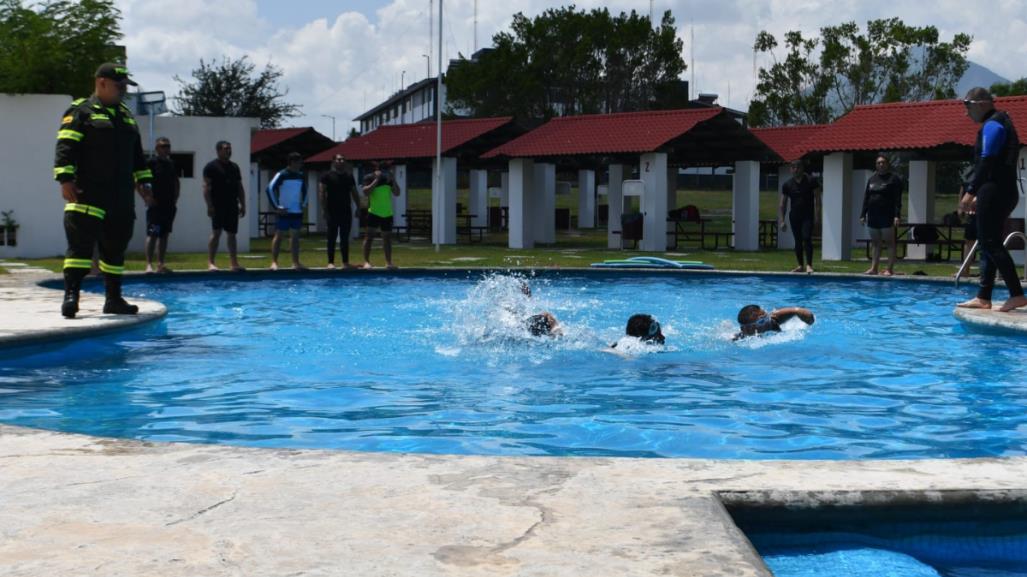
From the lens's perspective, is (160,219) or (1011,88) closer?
(160,219)

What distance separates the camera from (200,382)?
29.1 feet

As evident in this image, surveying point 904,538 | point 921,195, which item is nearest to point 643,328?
point 904,538

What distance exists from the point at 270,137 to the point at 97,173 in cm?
3165

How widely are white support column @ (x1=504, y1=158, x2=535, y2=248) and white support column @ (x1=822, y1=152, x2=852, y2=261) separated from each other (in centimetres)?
832

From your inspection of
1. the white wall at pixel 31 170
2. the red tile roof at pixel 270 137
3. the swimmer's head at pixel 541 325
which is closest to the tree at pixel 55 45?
the white wall at pixel 31 170

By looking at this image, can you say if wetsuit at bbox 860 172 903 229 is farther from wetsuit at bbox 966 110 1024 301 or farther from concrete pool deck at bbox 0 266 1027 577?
concrete pool deck at bbox 0 266 1027 577

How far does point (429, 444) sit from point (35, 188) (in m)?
19.3

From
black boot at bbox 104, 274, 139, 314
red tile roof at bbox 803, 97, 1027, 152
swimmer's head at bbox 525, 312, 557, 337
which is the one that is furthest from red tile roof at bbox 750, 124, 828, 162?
black boot at bbox 104, 274, 139, 314

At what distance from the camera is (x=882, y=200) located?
59.1 feet

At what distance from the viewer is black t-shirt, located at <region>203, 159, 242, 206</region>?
56.7 feet

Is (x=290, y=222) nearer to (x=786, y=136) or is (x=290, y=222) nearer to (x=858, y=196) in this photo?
(x=786, y=136)

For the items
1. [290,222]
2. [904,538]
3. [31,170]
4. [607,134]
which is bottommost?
[904,538]

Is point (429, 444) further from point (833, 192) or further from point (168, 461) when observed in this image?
point (833, 192)

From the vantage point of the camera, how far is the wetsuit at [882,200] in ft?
59.0
